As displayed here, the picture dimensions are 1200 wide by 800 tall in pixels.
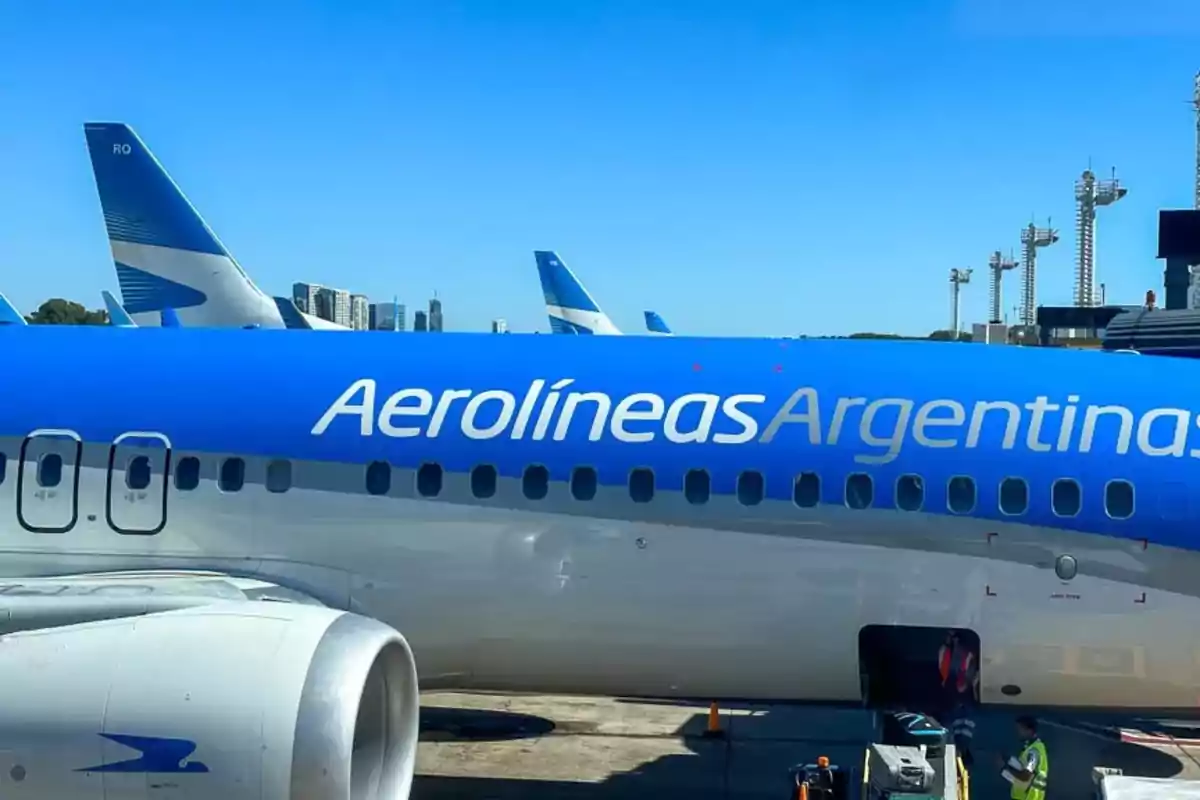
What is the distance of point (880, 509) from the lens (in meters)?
8.86

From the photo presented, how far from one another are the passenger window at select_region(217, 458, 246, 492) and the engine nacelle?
1.92m

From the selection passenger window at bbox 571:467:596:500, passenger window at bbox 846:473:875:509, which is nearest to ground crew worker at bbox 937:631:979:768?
passenger window at bbox 846:473:875:509

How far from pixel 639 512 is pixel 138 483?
402cm

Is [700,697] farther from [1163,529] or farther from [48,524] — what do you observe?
[48,524]

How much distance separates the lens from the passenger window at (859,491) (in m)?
8.88

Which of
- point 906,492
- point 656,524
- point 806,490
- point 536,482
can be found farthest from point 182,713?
point 906,492

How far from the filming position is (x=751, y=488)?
29.5 ft

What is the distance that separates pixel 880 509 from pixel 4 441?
700cm

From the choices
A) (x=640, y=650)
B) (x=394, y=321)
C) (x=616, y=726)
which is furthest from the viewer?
(x=394, y=321)

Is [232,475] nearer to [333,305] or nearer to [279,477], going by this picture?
[279,477]

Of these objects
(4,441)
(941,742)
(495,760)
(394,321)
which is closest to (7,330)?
(4,441)

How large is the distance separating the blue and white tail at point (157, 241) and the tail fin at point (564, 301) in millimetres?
20946

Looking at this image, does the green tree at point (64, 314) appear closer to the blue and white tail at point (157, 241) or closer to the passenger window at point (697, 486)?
the blue and white tail at point (157, 241)

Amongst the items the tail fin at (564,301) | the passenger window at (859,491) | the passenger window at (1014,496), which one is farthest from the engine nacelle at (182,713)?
the tail fin at (564,301)
